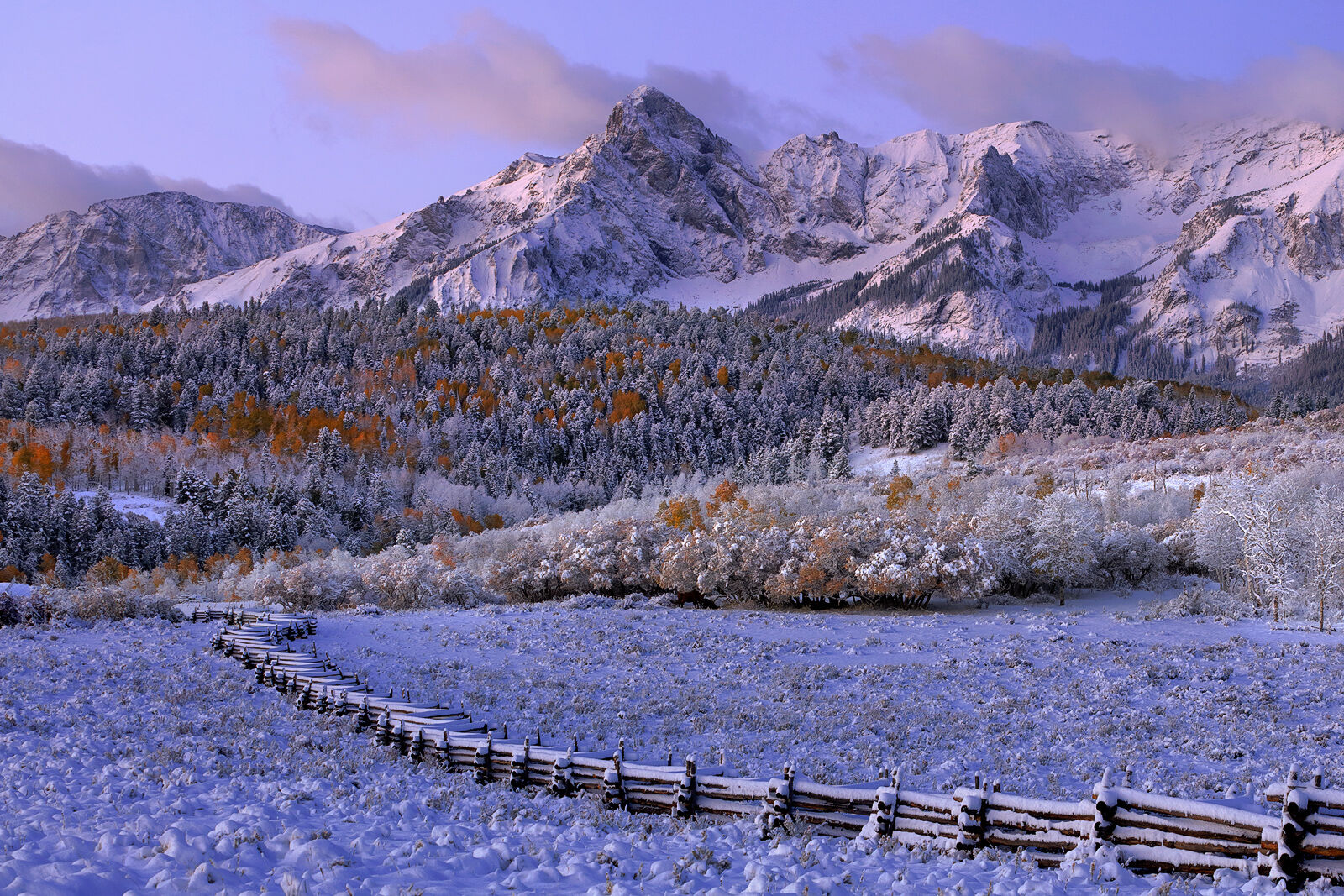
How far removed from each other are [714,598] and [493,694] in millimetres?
26673

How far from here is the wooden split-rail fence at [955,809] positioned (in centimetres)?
830

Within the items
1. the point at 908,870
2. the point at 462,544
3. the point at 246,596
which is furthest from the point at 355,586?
the point at 908,870

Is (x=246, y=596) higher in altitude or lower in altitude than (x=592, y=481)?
lower

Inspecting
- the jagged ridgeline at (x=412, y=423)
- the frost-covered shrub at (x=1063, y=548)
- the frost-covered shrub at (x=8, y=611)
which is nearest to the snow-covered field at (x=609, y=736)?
the frost-covered shrub at (x=8, y=611)

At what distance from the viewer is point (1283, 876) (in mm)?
8172

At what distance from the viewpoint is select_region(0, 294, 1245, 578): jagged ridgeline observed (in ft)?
330

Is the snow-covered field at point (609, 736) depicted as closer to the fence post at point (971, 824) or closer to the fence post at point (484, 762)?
the fence post at point (971, 824)

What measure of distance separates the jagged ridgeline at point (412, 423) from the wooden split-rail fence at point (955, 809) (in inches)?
3281

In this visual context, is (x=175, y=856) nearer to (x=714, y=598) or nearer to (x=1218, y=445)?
(x=714, y=598)

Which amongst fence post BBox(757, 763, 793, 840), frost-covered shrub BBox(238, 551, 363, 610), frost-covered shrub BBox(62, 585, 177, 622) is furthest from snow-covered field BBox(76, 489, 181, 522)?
fence post BBox(757, 763, 793, 840)

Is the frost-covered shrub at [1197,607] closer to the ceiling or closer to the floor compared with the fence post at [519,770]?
closer to the ceiling

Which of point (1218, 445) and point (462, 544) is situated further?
point (1218, 445)

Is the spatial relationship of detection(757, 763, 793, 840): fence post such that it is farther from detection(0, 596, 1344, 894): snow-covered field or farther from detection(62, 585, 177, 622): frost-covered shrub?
detection(62, 585, 177, 622): frost-covered shrub

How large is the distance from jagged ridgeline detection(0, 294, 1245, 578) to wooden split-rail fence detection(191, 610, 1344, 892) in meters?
83.3
